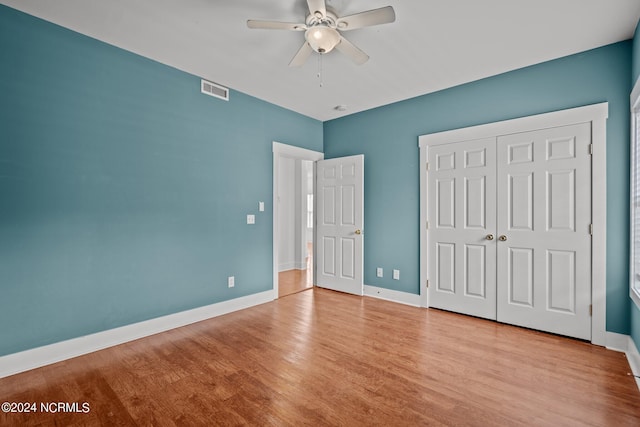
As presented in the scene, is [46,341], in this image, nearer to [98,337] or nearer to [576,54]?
[98,337]

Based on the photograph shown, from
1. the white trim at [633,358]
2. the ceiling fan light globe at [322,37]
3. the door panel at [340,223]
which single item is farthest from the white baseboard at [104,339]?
the white trim at [633,358]

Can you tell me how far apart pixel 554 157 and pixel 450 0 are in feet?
6.35

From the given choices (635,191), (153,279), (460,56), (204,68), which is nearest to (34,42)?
(204,68)

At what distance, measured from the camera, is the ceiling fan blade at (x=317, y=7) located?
79.4 inches

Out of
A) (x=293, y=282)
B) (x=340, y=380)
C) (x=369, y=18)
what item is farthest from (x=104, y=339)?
(x=369, y=18)

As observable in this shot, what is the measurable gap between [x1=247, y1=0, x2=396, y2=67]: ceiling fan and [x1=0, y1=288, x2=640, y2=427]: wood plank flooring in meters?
2.56

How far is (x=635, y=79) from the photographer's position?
8.28 feet

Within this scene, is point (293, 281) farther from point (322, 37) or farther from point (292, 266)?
point (322, 37)

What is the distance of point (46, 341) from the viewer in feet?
8.08

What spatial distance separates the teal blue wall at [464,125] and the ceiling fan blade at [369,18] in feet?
6.78

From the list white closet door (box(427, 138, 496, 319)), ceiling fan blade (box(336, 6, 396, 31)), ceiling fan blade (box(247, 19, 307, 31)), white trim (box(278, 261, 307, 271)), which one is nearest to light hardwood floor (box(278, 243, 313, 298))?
white trim (box(278, 261, 307, 271))

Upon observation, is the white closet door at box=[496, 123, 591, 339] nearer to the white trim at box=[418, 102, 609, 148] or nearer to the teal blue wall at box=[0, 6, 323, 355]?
the white trim at box=[418, 102, 609, 148]

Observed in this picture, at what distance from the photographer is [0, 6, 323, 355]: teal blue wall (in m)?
2.36

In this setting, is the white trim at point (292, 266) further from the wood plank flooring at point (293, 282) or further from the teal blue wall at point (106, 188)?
the teal blue wall at point (106, 188)
